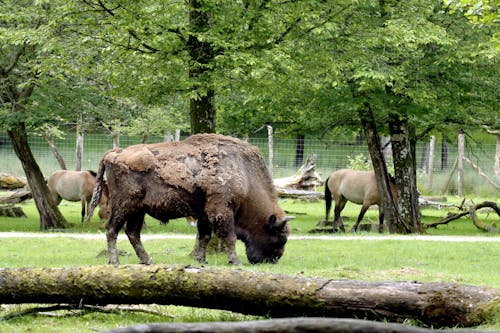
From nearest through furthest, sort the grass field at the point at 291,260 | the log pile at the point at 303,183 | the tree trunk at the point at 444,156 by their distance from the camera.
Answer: the grass field at the point at 291,260 < the log pile at the point at 303,183 < the tree trunk at the point at 444,156

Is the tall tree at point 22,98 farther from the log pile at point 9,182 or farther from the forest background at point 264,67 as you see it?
the log pile at point 9,182

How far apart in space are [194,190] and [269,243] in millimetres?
1681

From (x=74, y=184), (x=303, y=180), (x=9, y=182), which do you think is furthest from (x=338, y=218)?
(x=9, y=182)

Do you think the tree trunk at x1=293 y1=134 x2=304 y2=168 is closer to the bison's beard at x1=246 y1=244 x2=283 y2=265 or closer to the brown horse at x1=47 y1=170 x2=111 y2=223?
the brown horse at x1=47 y1=170 x2=111 y2=223

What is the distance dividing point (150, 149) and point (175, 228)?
10.2m

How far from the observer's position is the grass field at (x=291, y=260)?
8125mm

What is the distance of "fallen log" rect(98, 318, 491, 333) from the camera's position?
4.92 metres

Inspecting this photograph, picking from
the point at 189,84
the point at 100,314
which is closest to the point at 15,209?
the point at 189,84

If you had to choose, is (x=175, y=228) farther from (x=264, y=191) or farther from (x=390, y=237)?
(x=264, y=191)

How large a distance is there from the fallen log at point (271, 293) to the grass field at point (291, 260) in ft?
0.73

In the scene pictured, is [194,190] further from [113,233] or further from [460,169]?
[460,169]

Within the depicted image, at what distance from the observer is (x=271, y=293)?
774cm

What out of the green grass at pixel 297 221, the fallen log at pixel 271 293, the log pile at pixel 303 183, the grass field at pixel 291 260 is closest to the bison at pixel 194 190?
the grass field at pixel 291 260

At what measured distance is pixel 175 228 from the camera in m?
24.7
